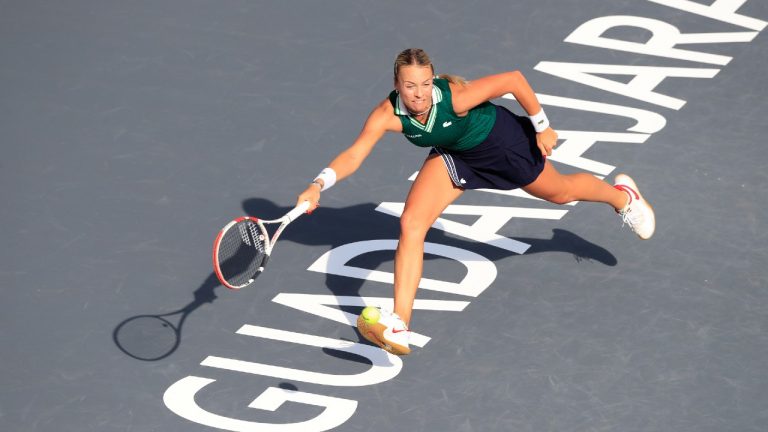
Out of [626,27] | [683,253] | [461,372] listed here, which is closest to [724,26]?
[626,27]

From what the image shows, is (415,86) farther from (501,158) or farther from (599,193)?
(599,193)

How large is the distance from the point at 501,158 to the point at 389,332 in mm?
1564

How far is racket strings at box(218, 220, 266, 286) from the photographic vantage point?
9.28 meters

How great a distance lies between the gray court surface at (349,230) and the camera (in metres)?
9.85

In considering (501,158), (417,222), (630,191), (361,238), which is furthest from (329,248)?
(630,191)

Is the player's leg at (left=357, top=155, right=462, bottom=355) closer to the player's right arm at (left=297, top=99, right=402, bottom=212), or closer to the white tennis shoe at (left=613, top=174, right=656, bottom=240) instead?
the player's right arm at (left=297, top=99, right=402, bottom=212)

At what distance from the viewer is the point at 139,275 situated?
11.1 metres

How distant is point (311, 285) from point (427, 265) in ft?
3.10

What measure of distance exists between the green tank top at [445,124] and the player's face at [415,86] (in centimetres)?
17

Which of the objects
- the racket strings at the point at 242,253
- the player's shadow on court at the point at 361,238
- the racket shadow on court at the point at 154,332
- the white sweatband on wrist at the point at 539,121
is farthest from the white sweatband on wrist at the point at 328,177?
the racket shadow on court at the point at 154,332

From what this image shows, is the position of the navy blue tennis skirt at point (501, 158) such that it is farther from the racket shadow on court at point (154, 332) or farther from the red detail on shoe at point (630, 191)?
the racket shadow on court at point (154, 332)

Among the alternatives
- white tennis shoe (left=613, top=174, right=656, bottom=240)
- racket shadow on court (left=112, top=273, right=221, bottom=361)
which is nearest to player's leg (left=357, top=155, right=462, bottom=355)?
white tennis shoe (left=613, top=174, right=656, bottom=240)

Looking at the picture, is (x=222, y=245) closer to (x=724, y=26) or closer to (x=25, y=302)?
(x=25, y=302)

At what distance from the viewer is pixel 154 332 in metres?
10.6
